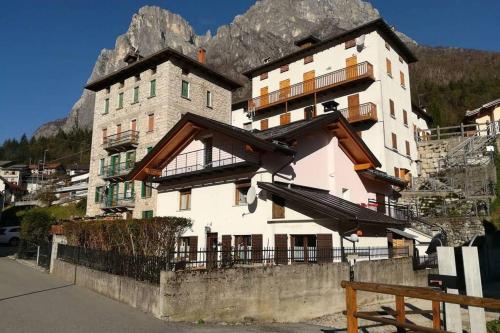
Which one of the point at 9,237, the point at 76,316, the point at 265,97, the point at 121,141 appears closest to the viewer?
the point at 76,316

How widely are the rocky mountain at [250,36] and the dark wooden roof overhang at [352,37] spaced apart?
145 ft

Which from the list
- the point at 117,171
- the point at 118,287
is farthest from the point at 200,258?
the point at 117,171

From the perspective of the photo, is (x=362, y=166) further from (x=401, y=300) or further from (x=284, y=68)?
(x=284, y=68)

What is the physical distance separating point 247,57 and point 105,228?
107950mm

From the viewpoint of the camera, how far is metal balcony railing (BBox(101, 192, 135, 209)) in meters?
36.0

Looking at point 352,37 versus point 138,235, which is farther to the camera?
point 352,37

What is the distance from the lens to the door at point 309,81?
3777cm

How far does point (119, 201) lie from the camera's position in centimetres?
3712

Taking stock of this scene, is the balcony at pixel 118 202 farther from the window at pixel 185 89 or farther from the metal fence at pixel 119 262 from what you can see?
the metal fence at pixel 119 262

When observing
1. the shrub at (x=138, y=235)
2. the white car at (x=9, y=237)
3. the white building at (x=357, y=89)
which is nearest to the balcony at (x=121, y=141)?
the white car at (x=9, y=237)

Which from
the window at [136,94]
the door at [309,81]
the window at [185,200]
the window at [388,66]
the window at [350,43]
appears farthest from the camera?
the window at [136,94]

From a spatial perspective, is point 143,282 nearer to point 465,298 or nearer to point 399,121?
point 465,298

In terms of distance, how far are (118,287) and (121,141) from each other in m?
26.8

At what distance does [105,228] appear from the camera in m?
17.9
